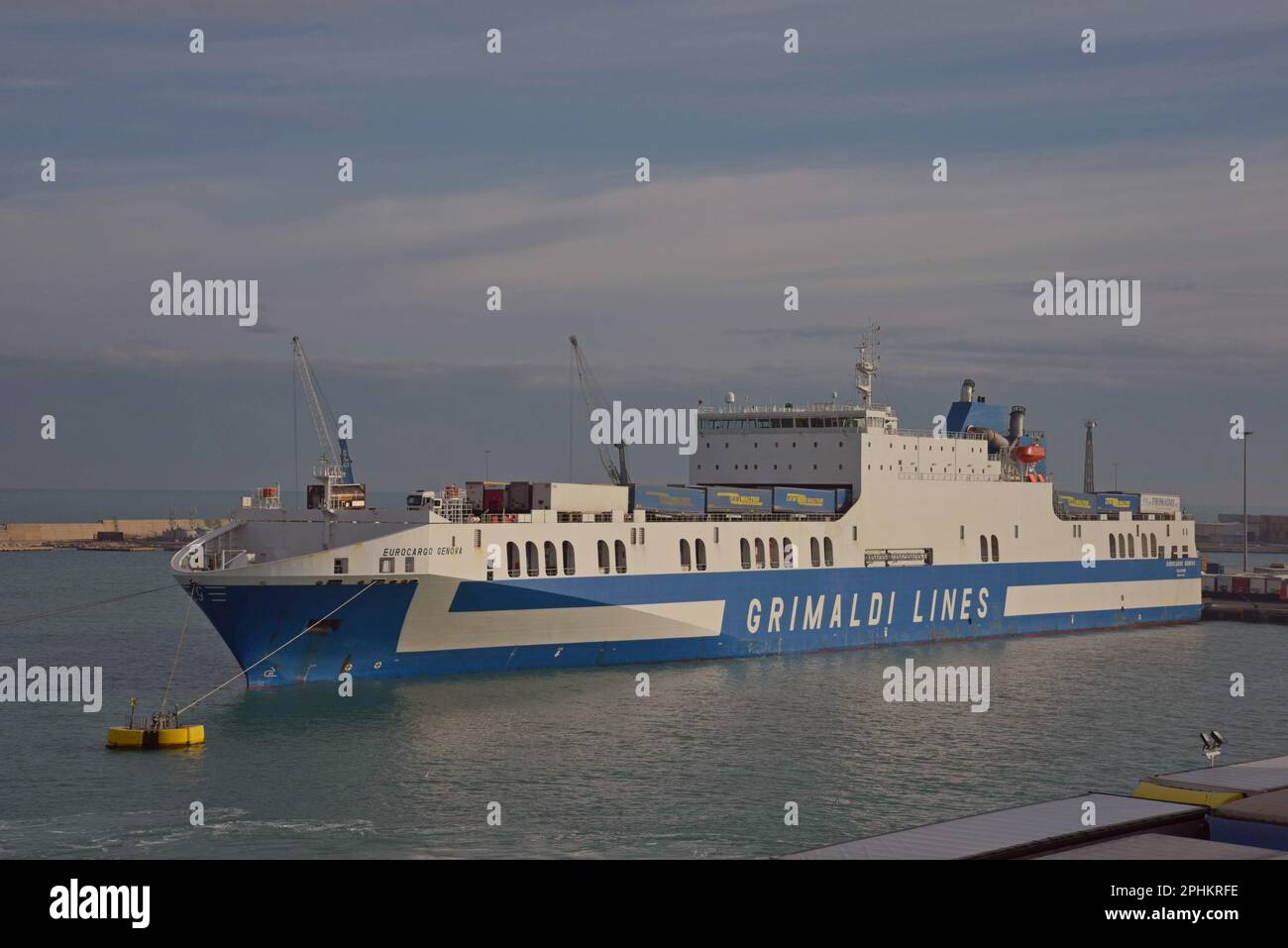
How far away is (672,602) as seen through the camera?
47.9m

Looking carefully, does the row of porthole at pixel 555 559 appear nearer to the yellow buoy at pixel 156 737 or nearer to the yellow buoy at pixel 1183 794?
the yellow buoy at pixel 156 737

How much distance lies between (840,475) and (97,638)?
30683 mm

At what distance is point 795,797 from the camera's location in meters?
30.0

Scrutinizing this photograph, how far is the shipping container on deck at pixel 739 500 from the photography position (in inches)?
2077

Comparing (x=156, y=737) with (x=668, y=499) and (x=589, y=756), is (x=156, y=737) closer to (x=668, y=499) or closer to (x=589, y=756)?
(x=589, y=756)

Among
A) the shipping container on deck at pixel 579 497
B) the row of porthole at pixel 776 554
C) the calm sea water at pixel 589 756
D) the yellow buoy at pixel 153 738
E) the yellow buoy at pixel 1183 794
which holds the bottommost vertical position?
the calm sea water at pixel 589 756

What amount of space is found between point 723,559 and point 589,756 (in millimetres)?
17513

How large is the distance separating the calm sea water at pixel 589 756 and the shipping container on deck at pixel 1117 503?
17757mm

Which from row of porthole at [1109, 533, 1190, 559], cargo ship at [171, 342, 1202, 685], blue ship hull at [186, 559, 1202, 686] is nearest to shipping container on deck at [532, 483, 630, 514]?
cargo ship at [171, 342, 1202, 685]

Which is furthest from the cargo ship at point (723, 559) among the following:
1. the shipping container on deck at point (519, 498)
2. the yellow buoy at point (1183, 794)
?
the yellow buoy at point (1183, 794)

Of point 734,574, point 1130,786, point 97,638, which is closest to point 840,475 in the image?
point 734,574

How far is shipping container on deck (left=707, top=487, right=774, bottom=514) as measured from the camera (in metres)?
52.8

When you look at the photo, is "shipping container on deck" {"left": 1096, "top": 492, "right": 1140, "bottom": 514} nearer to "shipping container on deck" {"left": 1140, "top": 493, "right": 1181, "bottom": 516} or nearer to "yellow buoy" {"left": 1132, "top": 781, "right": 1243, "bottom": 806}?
"shipping container on deck" {"left": 1140, "top": 493, "right": 1181, "bottom": 516}
